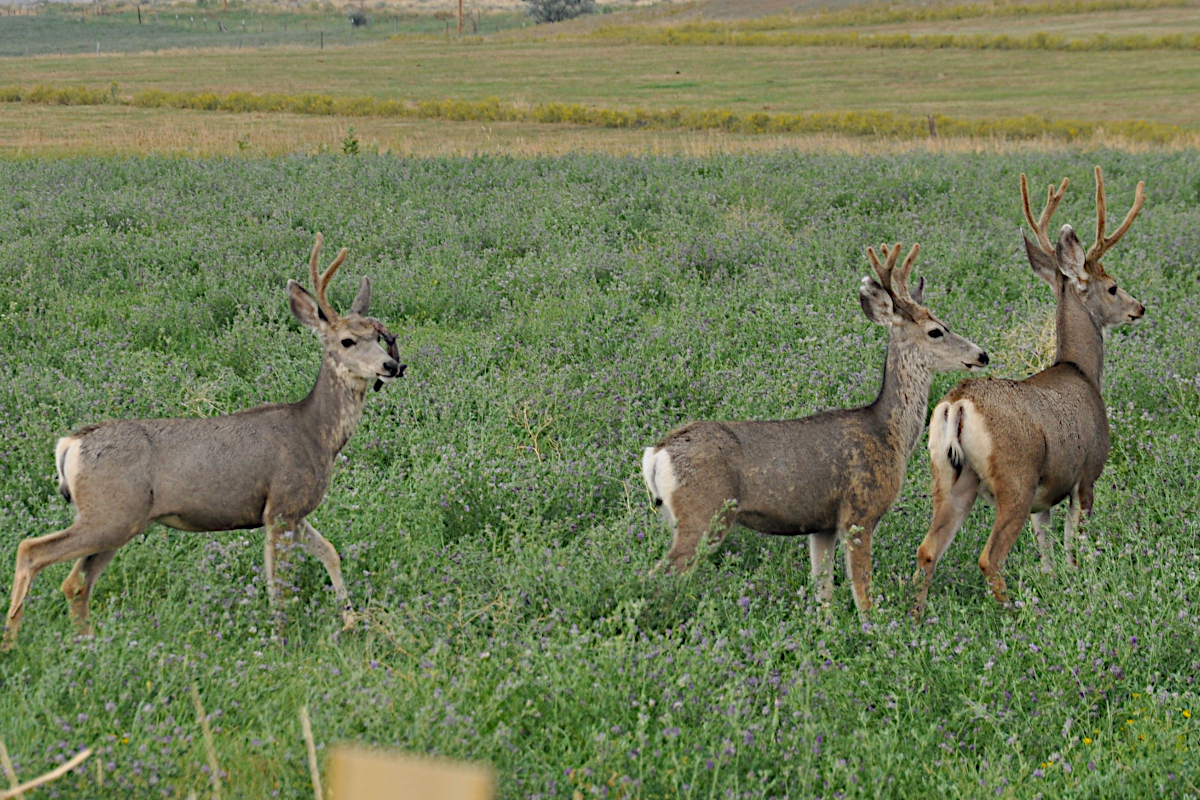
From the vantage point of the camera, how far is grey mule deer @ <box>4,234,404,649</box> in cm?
445

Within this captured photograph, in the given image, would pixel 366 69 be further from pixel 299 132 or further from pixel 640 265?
pixel 640 265

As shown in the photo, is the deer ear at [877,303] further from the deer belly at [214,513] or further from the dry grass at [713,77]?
the dry grass at [713,77]

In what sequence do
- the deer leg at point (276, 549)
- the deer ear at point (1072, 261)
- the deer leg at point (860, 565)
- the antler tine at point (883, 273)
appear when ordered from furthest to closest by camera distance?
1. the deer ear at point (1072, 261)
2. the antler tine at point (883, 273)
3. the deer leg at point (860, 565)
4. the deer leg at point (276, 549)

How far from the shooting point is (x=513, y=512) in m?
5.76

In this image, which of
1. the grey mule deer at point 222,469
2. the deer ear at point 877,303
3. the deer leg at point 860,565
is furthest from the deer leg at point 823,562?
the grey mule deer at point 222,469

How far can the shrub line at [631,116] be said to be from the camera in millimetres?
34125

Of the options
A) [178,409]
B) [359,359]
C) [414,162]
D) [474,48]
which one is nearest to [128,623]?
[359,359]

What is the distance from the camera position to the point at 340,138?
31.0 meters

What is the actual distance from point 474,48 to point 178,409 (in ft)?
224

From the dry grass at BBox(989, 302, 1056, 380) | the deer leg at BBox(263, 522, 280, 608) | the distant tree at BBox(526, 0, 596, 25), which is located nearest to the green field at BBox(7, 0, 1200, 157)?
the distant tree at BBox(526, 0, 596, 25)

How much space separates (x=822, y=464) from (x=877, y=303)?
1088 millimetres

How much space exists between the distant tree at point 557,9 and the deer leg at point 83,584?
97.0 m

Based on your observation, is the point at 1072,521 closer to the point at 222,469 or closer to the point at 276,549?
the point at 276,549

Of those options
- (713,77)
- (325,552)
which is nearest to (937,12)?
(713,77)
